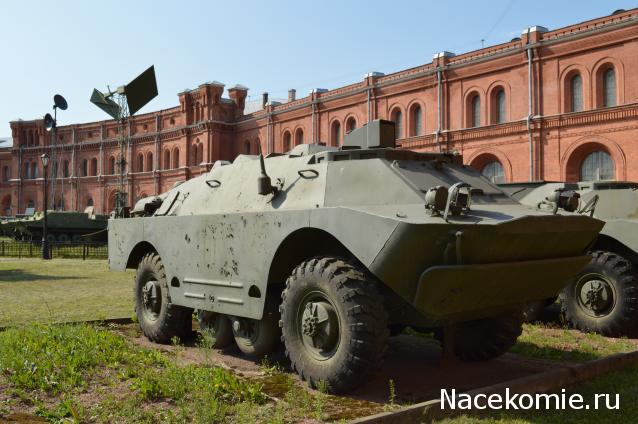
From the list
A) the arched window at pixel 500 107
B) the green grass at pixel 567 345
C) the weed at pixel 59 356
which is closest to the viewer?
the weed at pixel 59 356

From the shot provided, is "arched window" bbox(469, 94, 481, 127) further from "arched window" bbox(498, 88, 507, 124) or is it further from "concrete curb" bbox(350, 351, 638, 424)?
"concrete curb" bbox(350, 351, 638, 424)

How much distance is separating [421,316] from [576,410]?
1.30 m

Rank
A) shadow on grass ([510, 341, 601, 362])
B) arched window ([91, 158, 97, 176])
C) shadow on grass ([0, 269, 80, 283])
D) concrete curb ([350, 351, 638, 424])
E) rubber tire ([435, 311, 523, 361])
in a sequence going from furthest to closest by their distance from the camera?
arched window ([91, 158, 97, 176])
shadow on grass ([0, 269, 80, 283])
shadow on grass ([510, 341, 601, 362])
rubber tire ([435, 311, 523, 361])
concrete curb ([350, 351, 638, 424])

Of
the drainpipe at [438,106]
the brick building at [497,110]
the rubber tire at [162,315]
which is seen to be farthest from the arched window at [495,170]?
the rubber tire at [162,315]

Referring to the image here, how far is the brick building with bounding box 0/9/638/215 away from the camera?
2833 centimetres

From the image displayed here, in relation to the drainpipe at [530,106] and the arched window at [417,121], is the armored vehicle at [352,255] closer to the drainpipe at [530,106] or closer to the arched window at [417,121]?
the drainpipe at [530,106]

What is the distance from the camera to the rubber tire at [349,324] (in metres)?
Answer: 4.61

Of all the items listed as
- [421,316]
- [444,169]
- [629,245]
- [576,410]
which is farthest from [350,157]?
[629,245]

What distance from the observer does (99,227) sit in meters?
39.8

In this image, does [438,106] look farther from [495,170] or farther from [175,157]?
[175,157]

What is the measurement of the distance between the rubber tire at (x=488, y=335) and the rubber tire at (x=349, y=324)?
1.57 m

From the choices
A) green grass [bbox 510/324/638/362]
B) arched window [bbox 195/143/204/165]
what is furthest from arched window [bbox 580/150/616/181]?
arched window [bbox 195/143/204/165]

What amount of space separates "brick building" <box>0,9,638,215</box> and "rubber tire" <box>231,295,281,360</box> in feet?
84.4

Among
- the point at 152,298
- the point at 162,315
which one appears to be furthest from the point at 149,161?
→ the point at 162,315
